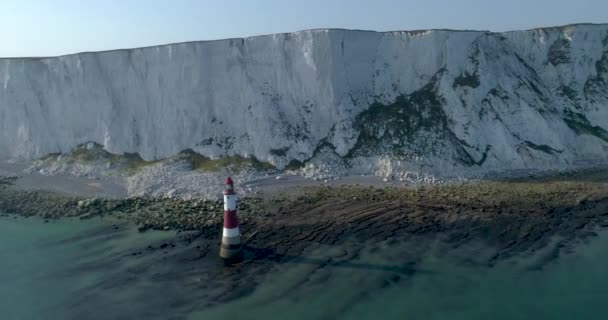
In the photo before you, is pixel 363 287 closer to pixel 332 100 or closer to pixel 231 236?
pixel 231 236

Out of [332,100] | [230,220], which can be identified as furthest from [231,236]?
[332,100]

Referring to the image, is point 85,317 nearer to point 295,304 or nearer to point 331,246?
point 295,304

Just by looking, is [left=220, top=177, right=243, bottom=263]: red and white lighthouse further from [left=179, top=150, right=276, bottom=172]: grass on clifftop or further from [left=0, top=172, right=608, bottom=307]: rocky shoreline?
[left=179, top=150, right=276, bottom=172]: grass on clifftop

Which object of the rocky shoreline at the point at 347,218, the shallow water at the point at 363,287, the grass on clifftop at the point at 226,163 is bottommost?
the shallow water at the point at 363,287

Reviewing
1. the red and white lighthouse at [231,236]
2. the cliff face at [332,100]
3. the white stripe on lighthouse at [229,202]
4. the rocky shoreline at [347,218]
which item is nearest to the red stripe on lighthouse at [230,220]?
the red and white lighthouse at [231,236]

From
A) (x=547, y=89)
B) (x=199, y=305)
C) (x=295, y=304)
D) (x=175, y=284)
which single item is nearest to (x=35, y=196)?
(x=175, y=284)

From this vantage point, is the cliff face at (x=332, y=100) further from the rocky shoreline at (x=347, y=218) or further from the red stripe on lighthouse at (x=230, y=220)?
the red stripe on lighthouse at (x=230, y=220)

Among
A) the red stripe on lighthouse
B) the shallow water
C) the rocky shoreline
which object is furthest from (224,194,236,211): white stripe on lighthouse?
the shallow water
